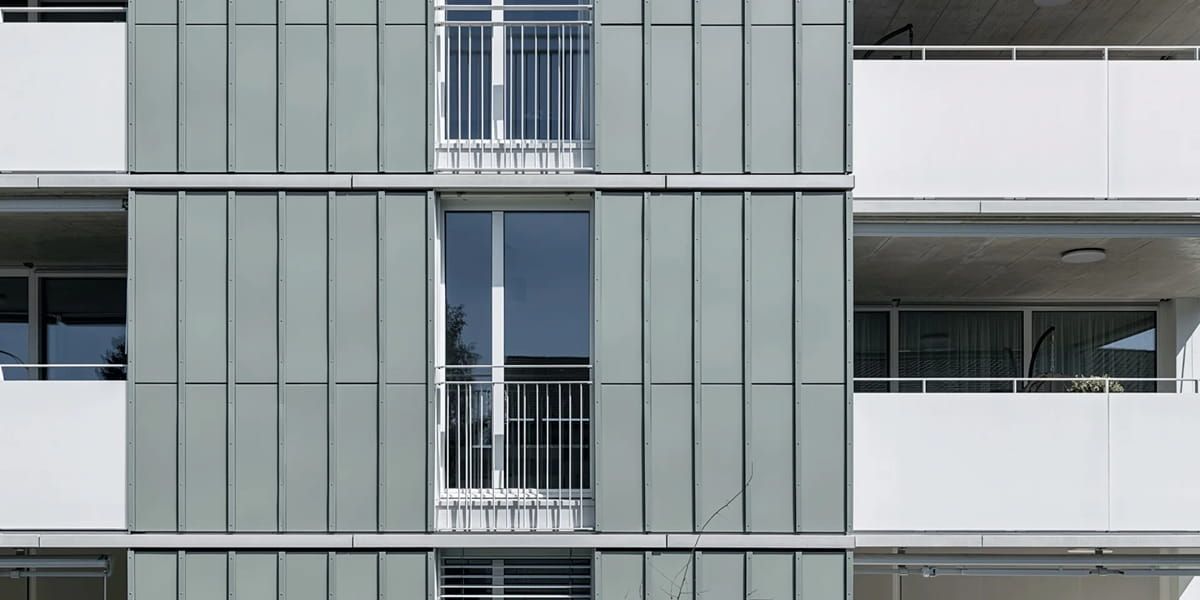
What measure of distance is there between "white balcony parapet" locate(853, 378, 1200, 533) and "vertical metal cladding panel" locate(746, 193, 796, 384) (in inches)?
27.2

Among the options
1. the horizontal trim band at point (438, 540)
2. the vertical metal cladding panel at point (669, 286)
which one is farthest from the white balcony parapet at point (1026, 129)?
the horizontal trim band at point (438, 540)

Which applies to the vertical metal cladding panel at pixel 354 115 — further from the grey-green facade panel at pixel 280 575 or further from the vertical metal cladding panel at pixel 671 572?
the vertical metal cladding panel at pixel 671 572

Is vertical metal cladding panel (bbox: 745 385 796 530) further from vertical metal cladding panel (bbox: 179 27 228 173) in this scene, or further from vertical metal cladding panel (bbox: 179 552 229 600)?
vertical metal cladding panel (bbox: 179 27 228 173)

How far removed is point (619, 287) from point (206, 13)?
3828mm

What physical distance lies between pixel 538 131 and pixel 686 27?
1412 millimetres

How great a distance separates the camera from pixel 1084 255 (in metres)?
8.21

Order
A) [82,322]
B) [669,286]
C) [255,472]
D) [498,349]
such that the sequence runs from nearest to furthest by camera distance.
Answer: [255,472] < [669,286] < [498,349] < [82,322]

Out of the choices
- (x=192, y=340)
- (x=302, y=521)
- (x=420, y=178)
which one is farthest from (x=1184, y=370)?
(x=192, y=340)

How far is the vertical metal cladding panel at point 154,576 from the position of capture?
23.2ft

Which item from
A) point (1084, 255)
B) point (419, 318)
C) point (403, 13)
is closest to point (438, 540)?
point (419, 318)

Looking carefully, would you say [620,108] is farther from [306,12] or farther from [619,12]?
[306,12]

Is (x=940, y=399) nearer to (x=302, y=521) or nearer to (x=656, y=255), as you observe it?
(x=656, y=255)

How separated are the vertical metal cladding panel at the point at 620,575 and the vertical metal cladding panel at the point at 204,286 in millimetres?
3211

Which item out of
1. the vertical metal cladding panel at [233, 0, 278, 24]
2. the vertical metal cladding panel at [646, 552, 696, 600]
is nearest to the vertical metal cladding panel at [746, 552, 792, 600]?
the vertical metal cladding panel at [646, 552, 696, 600]
